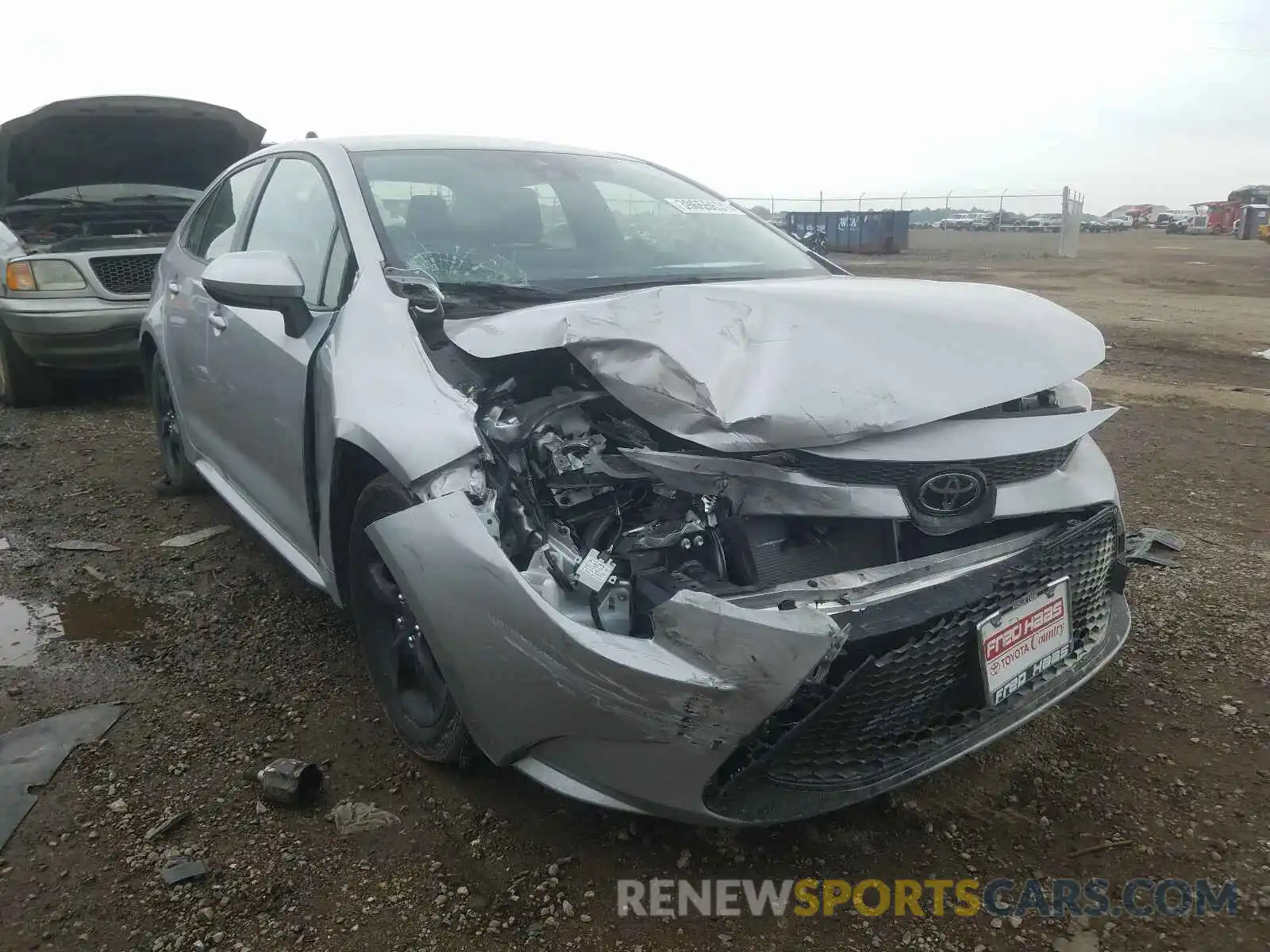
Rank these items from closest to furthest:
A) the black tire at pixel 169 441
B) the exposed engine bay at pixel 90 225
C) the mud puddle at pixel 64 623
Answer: the mud puddle at pixel 64 623 → the black tire at pixel 169 441 → the exposed engine bay at pixel 90 225

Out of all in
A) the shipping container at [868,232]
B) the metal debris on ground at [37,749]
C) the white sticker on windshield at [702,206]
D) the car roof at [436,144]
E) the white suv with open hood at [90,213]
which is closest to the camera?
the metal debris on ground at [37,749]

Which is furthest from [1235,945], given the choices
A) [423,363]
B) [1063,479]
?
[423,363]

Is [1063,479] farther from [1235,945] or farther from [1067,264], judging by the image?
[1067,264]

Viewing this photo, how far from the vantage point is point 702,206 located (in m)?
3.46

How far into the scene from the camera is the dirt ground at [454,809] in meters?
1.93

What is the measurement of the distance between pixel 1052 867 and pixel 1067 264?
2200 centimetres

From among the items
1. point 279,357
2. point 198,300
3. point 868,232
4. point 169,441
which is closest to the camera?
point 279,357

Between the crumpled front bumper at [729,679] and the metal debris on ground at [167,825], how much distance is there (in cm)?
79

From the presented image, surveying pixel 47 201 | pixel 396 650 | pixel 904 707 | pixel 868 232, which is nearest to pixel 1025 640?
pixel 904 707

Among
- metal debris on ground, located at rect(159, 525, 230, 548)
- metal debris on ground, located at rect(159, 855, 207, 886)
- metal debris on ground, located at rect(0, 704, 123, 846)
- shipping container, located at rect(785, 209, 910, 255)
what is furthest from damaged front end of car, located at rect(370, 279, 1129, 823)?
shipping container, located at rect(785, 209, 910, 255)

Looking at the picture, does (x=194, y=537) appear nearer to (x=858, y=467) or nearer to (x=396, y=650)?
(x=396, y=650)

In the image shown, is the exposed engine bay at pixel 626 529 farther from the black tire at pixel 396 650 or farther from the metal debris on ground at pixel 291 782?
the metal debris on ground at pixel 291 782

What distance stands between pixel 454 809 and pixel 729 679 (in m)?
0.96

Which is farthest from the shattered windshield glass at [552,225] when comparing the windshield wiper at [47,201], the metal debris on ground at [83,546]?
the windshield wiper at [47,201]
